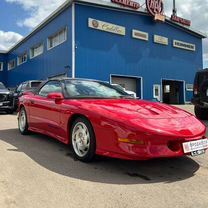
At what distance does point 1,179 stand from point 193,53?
27.5 meters

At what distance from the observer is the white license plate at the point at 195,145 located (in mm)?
4016

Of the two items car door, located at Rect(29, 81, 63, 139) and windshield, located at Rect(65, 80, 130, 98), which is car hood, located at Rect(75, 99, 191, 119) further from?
car door, located at Rect(29, 81, 63, 139)

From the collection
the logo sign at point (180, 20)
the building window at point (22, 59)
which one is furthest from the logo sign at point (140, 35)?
the building window at point (22, 59)

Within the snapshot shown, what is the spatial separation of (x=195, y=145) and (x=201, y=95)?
5935 mm

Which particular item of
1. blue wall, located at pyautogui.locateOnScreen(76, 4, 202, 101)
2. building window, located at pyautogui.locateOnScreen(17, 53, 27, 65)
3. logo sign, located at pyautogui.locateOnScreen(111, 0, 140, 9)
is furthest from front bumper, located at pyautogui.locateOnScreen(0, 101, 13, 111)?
building window, located at pyautogui.locateOnScreen(17, 53, 27, 65)

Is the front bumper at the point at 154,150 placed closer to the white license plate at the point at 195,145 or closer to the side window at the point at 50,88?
the white license plate at the point at 195,145

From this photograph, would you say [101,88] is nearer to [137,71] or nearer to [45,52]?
[137,71]

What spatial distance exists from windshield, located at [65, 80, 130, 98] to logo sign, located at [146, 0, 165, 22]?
20.3 m

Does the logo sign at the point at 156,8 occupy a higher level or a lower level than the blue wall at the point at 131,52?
higher

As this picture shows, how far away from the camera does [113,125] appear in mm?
4133

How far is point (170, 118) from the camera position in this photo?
4.39 meters

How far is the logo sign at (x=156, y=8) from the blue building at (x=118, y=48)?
28cm

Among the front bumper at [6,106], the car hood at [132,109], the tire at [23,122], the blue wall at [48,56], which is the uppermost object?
the blue wall at [48,56]

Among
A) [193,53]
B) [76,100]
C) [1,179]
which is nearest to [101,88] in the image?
[76,100]
